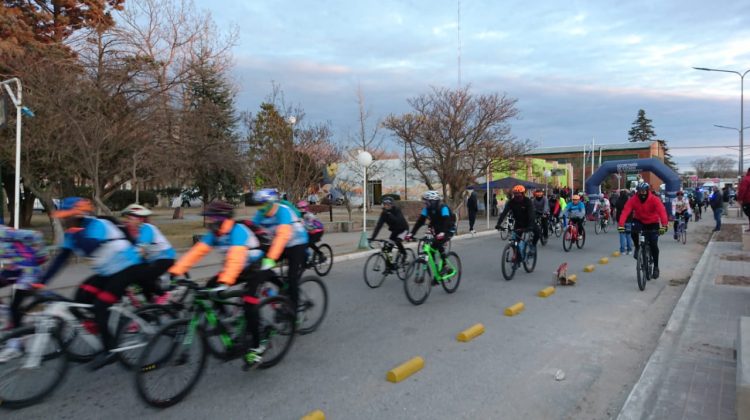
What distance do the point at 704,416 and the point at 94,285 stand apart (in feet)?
17.8

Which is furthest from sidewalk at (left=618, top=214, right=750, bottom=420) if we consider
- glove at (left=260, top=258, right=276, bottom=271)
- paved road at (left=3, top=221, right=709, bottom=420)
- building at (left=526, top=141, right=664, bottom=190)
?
building at (left=526, top=141, right=664, bottom=190)

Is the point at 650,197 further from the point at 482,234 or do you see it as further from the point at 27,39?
the point at 27,39

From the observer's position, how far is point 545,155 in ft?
334

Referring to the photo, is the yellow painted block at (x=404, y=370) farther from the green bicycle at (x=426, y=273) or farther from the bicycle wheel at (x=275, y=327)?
the green bicycle at (x=426, y=273)

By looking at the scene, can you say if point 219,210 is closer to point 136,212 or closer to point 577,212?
point 136,212

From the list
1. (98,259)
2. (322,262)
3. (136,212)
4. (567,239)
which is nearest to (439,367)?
(98,259)

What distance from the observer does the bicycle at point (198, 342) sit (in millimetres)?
3961

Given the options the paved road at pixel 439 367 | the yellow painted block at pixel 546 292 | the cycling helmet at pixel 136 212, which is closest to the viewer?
the paved road at pixel 439 367

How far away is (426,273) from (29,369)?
17.8 ft

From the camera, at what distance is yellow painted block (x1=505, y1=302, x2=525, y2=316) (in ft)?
23.6

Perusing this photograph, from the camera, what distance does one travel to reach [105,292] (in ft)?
15.0

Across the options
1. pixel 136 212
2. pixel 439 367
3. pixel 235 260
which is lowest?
pixel 439 367

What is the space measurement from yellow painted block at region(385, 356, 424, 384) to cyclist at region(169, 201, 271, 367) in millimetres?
1264

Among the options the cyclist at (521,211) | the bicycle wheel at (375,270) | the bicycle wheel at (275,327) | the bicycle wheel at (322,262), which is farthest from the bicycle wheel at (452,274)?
the bicycle wheel at (275,327)
